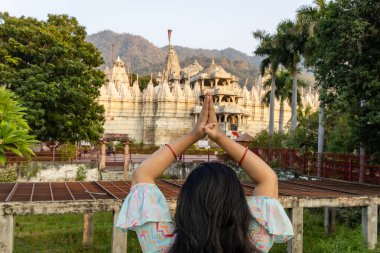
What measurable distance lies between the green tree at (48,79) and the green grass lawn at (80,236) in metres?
8.04

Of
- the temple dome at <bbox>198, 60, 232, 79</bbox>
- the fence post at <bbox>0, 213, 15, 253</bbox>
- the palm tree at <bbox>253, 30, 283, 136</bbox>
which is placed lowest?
the fence post at <bbox>0, 213, 15, 253</bbox>

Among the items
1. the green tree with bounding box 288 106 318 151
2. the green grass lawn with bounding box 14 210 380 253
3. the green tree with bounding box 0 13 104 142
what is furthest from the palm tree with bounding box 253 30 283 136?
the green grass lawn with bounding box 14 210 380 253

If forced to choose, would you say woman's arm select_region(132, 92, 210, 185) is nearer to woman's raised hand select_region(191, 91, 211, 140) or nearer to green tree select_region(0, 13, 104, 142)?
woman's raised hand select_region(191, 91, 211, 140)

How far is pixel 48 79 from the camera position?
78.0 ft

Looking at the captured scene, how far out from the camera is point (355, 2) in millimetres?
12453

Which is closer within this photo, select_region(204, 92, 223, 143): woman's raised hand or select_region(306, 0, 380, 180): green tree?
select_region(204, 92, 223, 143): woman's raised hand

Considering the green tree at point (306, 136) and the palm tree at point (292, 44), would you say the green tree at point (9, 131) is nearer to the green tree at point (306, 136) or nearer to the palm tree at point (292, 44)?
the green tree at point (306, 136)

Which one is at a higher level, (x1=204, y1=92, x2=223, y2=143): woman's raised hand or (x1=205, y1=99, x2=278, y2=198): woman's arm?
(x1=204, y1=92, x2=223, y2=143): woman's raised hand

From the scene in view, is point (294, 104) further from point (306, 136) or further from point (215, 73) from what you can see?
point (215, 73)

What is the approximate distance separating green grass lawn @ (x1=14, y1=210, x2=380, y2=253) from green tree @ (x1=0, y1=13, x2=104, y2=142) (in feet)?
26.4

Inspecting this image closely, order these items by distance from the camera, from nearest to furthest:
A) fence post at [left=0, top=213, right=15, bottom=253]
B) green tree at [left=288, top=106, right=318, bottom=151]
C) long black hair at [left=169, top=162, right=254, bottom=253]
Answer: long black hair at [left=169, top=162, right=254, bottom=253]
fence post at [left=0, top=213, right=15, bottom=253]
green tree at [left=288, top=106, right=318, bottom=151]

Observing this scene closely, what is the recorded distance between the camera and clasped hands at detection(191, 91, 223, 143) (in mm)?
2453

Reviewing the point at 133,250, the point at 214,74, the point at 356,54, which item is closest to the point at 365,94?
the point at 356,54

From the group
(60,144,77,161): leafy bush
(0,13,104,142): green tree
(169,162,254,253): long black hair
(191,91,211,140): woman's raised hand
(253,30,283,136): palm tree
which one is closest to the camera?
(169,162,254,253): long black hair
